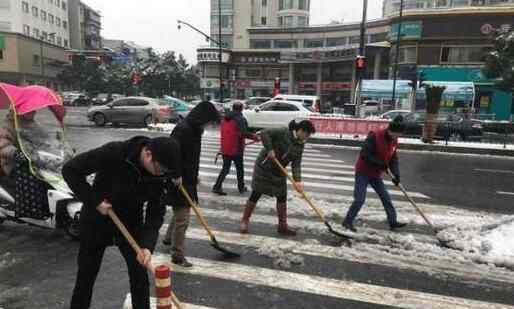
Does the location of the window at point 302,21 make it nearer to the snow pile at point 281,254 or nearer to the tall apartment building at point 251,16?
the tall apartment building at point 251,16

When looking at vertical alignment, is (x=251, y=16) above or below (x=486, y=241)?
above

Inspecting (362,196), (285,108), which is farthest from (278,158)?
(285,108)

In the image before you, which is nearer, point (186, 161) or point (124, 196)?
point (124, 196)

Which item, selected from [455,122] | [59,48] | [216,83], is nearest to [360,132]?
Answer: [455,122]

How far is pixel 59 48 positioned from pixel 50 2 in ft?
22.0

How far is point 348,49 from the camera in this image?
4972 centimetres

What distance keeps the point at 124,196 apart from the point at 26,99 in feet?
11.1

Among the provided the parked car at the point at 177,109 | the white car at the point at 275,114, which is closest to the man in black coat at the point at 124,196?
the white car at the point at 275,114

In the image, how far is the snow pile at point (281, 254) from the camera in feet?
15.8

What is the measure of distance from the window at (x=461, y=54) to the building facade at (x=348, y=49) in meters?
0.08

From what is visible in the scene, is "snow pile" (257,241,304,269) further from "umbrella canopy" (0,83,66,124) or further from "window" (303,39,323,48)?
"window" (303,39,323,48)

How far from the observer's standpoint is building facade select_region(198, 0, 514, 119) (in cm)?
3503

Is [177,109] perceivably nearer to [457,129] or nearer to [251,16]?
[457,129]

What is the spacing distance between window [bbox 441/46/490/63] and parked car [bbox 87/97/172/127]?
87.0 feet
